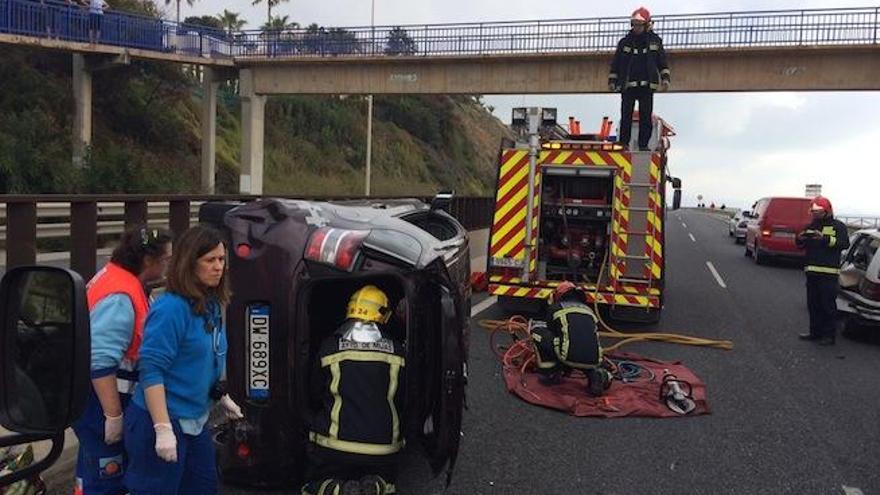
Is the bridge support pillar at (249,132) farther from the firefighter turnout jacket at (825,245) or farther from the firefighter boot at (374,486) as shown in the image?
the firefighter boot at (374,486)

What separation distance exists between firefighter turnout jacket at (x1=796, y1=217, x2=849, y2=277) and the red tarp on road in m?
3.27

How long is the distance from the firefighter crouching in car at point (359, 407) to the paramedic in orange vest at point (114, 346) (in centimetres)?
90

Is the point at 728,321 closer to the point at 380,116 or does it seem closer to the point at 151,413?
the point at 151,413

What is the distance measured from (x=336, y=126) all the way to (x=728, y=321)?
1649 inches

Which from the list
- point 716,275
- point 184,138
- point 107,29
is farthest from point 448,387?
point 184,138

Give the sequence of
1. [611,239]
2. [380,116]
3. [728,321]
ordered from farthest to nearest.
Answer: [380,116], [728,321], [611,239]

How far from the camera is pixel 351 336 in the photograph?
3625mm

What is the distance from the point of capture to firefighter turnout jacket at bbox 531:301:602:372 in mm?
6234

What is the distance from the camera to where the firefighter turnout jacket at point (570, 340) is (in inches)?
245

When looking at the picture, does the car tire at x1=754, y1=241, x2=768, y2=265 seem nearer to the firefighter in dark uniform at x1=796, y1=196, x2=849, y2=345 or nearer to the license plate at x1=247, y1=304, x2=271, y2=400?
the firefighter in dark uniform at x1=796, y1=196, x2=849, y2=345

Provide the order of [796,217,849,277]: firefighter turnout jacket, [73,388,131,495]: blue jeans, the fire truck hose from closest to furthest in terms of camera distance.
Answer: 1. [73,388,131,495]: blue jeans
2. the fire truck hose
3. [796,217,849,277]: firefighter turnout jacket

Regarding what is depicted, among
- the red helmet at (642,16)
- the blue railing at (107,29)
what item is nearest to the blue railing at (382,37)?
the blue railing at (107,29)

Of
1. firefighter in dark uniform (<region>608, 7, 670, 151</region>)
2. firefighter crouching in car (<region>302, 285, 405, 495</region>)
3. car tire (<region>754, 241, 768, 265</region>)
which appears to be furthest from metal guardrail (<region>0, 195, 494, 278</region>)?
car tire (<region>754, 241, 768, 265</region>)

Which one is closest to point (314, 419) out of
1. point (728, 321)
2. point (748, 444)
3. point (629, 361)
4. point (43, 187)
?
point (748, 444)
